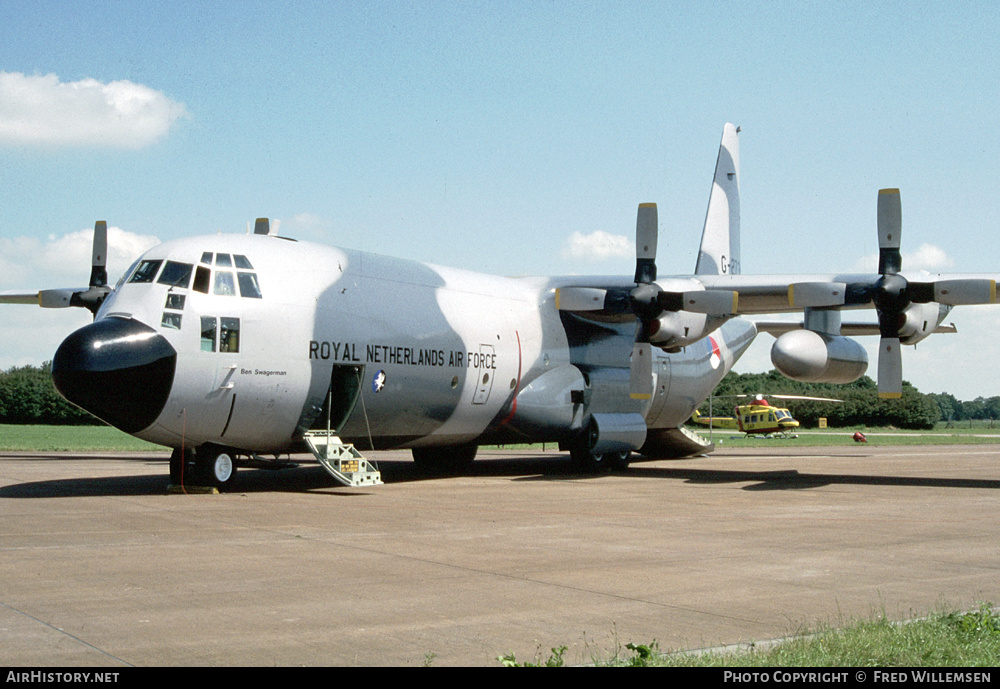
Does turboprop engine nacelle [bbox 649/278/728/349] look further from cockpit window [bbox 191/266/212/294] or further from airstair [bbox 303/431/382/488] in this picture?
cockpit window [bbox 191/266/212/294]

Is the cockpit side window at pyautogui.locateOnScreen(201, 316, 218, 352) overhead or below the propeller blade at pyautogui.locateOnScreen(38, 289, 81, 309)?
below

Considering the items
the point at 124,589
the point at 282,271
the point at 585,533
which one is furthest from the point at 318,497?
the point at 124,589

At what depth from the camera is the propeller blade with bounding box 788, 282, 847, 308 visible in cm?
1894

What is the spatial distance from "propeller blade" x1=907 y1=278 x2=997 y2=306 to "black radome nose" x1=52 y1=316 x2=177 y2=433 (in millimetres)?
13507

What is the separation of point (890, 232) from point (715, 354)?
27.7ft

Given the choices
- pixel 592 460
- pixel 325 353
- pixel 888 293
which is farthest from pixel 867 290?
pixel 325 353

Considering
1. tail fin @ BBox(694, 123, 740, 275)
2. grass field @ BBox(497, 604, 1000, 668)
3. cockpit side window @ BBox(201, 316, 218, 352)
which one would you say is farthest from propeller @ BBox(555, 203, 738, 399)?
grass field @ BBox(497, 604, 1000, 668)

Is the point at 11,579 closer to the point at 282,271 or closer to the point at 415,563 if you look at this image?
the point at 415,563

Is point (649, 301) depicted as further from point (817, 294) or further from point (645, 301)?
point (817, 294)

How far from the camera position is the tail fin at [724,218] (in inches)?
1059

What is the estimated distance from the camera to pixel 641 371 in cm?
2075

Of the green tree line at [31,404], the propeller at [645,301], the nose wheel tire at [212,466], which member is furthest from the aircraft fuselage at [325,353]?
the green tree line at [31,404]

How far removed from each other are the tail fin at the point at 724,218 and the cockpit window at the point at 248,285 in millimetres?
14543

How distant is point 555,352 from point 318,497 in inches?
313
